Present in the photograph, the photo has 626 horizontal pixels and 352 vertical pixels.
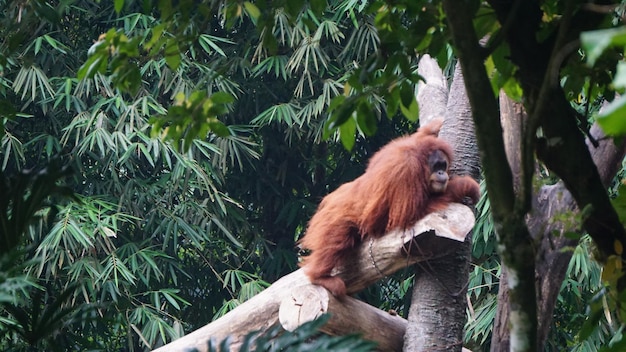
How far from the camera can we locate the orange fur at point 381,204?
3.34 m

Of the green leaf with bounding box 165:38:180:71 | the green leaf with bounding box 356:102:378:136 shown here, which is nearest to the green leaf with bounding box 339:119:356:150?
the green leaf with bounding box 356:102:378:136

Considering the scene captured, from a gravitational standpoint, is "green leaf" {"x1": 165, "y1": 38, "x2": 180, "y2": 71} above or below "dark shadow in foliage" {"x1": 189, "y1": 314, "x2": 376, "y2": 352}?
above

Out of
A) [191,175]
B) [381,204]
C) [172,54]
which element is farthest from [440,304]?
[191,175]

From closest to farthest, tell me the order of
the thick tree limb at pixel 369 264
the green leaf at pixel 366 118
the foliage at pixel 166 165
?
the green leaf at pixel 366 118 < the thick tree limb at pixel 369 264 < the foliage at pixel 166 165

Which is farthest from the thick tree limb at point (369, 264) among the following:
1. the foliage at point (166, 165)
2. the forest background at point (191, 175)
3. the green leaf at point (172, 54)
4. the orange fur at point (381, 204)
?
the green leaf at point (172, 54)

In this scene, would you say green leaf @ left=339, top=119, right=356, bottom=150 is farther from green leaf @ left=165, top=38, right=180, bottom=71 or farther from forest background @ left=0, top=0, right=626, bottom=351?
forest background @ left=0, top=0, right=626, bottom=351

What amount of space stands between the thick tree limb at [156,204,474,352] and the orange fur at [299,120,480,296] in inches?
2.3

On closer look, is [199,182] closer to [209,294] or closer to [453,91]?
[209,294]

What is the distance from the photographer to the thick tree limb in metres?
3.11

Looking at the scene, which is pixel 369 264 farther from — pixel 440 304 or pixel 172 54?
pixel 172 54

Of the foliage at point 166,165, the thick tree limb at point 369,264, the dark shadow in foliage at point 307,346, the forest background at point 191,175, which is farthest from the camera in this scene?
the foliage at point 166,165

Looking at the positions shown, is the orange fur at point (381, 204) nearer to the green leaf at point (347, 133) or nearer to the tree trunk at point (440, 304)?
the tree trunk at point (440, 304)

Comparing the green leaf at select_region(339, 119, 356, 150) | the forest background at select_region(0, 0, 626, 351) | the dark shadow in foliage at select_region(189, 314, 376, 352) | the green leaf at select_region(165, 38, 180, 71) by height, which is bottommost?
the forest background at select_region(0, 0, 626, 351)

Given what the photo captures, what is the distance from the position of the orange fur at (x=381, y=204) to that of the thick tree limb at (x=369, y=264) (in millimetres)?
59
